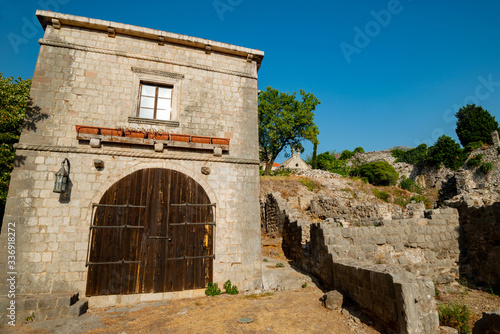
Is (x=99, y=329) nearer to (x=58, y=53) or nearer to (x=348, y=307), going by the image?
(x=348, y=307)

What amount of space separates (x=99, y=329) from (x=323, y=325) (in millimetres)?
4394

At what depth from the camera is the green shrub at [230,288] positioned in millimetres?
6594

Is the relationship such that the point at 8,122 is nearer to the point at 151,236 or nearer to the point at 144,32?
the point at 144,32

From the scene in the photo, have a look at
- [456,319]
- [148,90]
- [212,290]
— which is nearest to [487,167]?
[456,319]

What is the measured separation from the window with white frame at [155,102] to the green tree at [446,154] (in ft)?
96.9

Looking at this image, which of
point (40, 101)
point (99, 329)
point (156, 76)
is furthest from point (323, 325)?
point (40, 101)

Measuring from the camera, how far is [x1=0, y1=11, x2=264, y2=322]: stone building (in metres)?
5.83

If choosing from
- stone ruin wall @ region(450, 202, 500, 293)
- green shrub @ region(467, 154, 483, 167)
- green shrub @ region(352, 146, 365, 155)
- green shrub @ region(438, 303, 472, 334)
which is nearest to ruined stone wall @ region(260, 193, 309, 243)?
stone ruin wall @ region(450, 202, 500, 293)

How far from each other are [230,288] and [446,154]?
29.5 metres

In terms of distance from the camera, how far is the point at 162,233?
650 centimetres

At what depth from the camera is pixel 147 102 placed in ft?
23.9

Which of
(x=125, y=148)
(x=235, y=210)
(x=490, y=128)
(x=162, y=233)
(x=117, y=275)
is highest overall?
(x=490, y=128)

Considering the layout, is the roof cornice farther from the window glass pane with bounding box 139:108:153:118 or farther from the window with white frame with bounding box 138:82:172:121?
the window glass pane with bounding box 139:108:153:118

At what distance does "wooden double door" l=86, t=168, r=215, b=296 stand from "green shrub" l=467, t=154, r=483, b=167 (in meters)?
27.8
